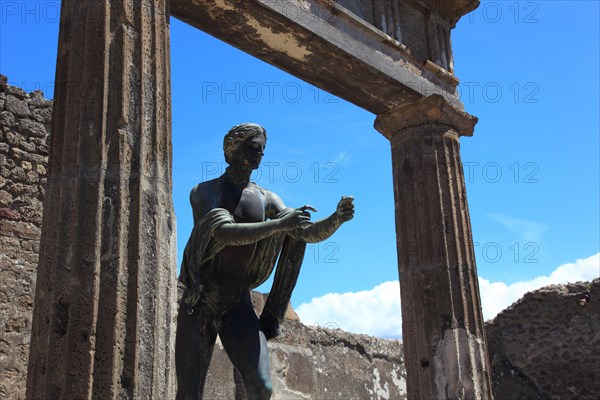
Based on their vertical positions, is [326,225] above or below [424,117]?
below

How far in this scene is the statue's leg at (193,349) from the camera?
4.51m

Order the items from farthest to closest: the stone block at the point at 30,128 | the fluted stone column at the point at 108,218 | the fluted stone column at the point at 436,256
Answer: the stone block at the point at 30,128
the fluted stone column at the point at 436,256
the fluted stone column at the point at 108,218

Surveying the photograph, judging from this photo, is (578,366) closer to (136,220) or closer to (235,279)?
(235,279)

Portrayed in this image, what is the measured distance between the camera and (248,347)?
4578 mm

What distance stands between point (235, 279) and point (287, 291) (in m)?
0.41

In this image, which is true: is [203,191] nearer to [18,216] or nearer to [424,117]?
[424,117]

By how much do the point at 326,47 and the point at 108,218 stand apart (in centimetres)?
319

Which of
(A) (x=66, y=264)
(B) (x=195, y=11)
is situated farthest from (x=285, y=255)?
(B) (x=195, y=11)

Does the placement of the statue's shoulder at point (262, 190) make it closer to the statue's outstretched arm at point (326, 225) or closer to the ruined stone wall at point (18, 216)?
the statue's outstretched arm at point (326, 225)

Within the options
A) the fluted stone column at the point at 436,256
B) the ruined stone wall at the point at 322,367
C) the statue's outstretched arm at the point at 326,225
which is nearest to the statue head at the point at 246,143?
the statue's outstretched arm at the point at 326,225

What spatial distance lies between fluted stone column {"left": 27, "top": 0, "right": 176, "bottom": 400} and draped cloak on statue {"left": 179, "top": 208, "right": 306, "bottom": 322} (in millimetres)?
265

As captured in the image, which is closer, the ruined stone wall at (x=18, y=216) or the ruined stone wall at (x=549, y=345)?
the ruined stone wall at (x=18, y=216)

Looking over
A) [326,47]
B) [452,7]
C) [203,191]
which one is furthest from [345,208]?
[452,7]

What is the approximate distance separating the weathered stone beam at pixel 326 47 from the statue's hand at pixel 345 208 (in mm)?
2275
